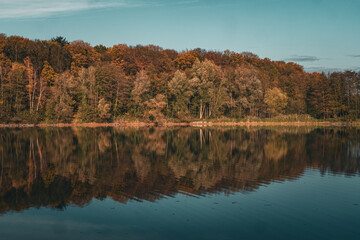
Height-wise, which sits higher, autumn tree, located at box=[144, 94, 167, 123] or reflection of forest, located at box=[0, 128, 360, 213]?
autumn tree, located at box=[144, 94, 167, 123]

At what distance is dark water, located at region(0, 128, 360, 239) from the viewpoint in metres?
8.90

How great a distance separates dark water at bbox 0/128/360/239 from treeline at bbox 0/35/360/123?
1810 inches

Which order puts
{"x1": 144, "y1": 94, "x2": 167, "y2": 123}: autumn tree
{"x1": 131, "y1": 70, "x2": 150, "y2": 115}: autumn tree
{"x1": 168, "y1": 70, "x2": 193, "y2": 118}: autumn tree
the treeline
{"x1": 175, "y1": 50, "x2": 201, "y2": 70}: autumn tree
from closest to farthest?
the treeline < {"x1": 144, "y1": 94, "x2": 167, "y2": 123}: autumn tree < {"x1": 131, "y1": 70, "x2": 150, "y2": 115}: autumn tree < {"x1": 168, "y1": 70, "x2": 193, "y2": 118}: autumn tree < {"x1": 175, "y1": 50, "x2": 201, "y2": 70}: autumn tree

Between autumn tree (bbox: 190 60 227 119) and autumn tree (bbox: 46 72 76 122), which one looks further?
autumn tree (bbox: 190 60 227 119)

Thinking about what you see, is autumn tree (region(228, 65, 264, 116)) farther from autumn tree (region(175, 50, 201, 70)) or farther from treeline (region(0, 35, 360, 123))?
autumn tree (region(175, 50, 201, 70))

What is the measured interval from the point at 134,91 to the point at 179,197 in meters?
60.1

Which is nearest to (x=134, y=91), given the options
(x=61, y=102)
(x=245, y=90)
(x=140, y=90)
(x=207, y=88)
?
(x=140, y=90)

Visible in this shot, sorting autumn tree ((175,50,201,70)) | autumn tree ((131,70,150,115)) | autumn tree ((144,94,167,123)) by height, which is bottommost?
autumn tree ((144,94,167,123))

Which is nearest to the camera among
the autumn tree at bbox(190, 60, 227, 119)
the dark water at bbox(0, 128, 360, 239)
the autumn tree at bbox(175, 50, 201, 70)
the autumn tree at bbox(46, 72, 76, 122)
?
the dark water at bbox(0, 128, 360, 239)

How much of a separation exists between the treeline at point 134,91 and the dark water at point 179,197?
1810 inches

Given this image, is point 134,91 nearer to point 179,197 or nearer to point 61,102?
point 61,102

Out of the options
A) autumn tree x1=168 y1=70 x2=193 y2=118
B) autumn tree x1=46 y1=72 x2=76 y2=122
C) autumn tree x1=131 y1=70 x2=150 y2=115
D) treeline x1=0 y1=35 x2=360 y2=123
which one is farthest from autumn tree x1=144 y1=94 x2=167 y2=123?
autumn tree x1=46 y1=72 x2=76 y2=122

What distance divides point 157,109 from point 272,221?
6049 cm

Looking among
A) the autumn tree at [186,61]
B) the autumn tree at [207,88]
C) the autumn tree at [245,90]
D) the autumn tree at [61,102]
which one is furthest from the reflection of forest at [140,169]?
the autumn tree at [186,61]
